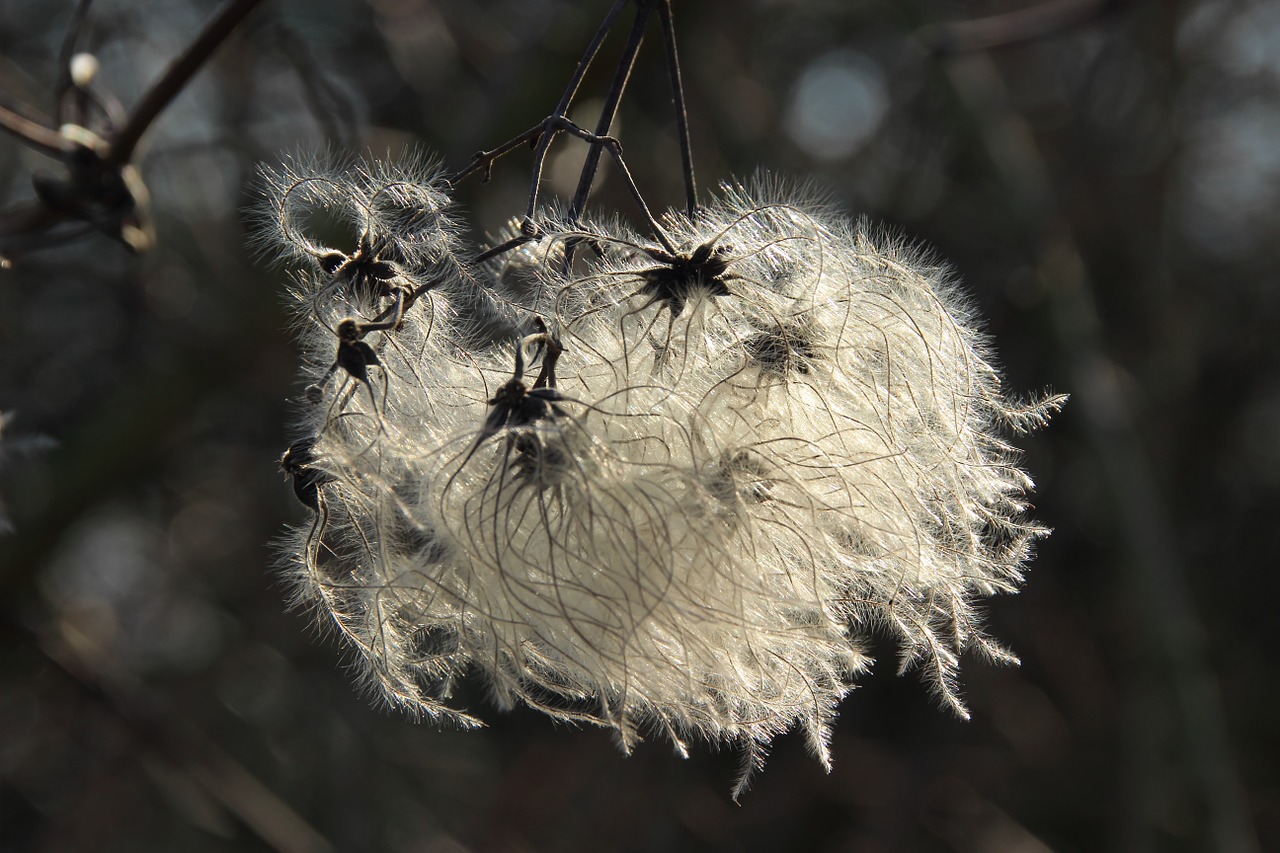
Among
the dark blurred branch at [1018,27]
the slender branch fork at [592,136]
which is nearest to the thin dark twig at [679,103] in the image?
the slender branch fork at [592,136]

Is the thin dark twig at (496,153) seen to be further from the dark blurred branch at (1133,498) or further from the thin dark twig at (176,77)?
the dark blurred branch at (1133,498)

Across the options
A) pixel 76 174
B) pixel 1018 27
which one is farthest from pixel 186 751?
pixel 1018 27

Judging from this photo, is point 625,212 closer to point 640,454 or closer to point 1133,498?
point 1133,498

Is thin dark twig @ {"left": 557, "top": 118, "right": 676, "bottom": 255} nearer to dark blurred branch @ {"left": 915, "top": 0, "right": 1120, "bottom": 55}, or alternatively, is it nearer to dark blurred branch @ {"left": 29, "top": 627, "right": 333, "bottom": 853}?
dark blurred branch @ {"left": 915, "top": 0, "right": 1120, "bottom": 55}

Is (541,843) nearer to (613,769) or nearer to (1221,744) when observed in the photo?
(613,769)

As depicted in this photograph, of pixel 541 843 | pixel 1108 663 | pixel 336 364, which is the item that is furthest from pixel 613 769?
pixel 336 364

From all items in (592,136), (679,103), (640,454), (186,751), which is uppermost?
(679,103)
